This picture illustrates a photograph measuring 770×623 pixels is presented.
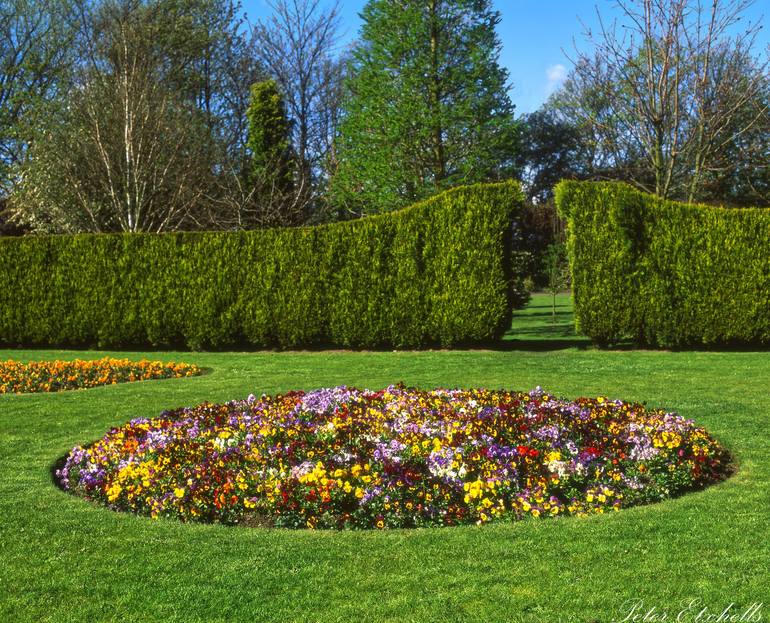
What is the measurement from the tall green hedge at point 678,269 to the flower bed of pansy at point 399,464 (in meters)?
7.72

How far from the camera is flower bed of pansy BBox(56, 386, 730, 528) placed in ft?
16.4

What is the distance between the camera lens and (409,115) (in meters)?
19.2

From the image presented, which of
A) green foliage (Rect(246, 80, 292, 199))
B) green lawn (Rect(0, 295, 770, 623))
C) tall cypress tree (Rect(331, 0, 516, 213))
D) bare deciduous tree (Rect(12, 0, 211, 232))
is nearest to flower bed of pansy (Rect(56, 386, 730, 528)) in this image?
green lawn (Rect(0, 295, 770, 623))

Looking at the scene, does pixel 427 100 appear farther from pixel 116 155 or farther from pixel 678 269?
pixel 116 155

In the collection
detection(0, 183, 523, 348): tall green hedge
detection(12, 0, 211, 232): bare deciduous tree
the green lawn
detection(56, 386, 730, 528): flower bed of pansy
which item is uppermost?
detection(12, 0, 211, 232): bare deciduous tree

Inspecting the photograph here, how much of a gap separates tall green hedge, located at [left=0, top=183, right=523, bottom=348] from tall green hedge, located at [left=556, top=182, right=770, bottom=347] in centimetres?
185

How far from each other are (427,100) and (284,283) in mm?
6861

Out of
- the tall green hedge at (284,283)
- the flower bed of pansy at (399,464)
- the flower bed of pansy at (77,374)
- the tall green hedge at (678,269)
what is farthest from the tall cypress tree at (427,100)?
the flower bed of pansy at (399,464)

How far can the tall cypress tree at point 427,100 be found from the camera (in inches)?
757

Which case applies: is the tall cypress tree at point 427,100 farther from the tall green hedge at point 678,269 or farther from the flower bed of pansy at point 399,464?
the flower bed of pansy at point 399,464

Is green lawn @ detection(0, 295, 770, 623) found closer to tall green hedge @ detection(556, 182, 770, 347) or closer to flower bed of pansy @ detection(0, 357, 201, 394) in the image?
flower bed of pansy @ detection(0, 357, 201, 394)

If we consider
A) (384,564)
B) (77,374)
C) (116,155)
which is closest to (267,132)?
(116,155)

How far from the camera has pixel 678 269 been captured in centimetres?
1398

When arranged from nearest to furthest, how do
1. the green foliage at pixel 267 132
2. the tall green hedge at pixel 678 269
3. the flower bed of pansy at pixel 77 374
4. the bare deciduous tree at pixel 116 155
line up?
1. the flower bed of pansy at pixel 77 374
2. the tall green hedge at pixel 678 269
3. the bare deciduous tree at pixel 116 155
4. the green foliage at pixel 267 132
